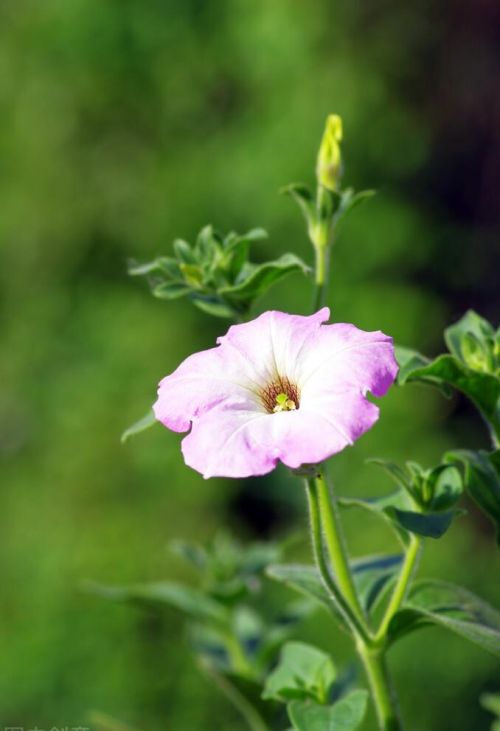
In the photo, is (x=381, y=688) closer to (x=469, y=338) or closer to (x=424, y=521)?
(x=424, y=521)

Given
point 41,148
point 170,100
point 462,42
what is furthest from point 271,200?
point 462,42

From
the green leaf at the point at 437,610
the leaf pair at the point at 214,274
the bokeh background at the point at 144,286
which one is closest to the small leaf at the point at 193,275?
the leaf pair at the point at 214,274

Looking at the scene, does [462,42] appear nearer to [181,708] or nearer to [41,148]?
[41,148]

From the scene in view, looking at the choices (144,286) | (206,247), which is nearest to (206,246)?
(206,247)

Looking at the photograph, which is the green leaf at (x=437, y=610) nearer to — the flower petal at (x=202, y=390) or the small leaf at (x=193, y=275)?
the flower petal at (x=202, y=390)

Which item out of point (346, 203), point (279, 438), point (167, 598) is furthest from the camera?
point (167, 598)

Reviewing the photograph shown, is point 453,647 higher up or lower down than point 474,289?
lower down
